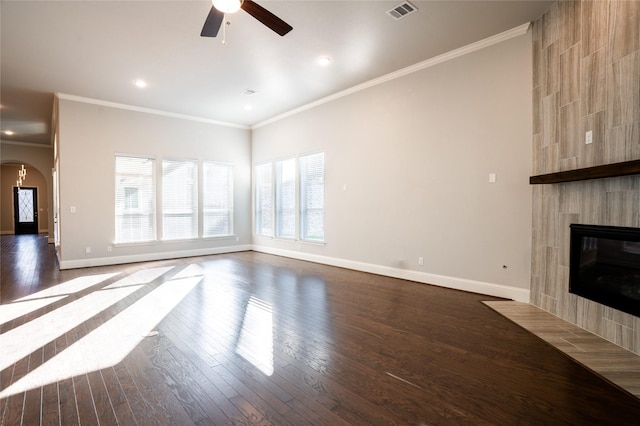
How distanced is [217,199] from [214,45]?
15.0 ft

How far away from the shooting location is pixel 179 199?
25.1 ft

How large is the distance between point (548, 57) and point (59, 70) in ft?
22.6

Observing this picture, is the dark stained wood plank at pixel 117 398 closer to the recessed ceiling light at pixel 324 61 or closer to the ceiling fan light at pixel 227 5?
the ceiling fan light at pixel 227 5

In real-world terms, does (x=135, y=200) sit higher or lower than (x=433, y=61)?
lower

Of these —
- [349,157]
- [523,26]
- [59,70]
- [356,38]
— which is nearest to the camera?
[523,26]

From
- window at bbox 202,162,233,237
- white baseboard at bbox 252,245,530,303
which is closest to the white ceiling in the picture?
window at bbox 202,162,233,237

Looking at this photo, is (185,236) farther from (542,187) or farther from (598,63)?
(598,63)

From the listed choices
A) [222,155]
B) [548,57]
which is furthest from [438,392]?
[222,155]

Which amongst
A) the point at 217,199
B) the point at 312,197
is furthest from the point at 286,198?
the point at 217,199

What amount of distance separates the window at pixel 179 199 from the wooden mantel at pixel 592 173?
6.96 metres

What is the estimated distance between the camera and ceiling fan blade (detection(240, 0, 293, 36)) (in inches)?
105

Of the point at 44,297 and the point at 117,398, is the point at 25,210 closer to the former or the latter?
the point at 44,297

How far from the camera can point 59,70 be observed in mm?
5055

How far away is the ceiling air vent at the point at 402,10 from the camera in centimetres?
347
